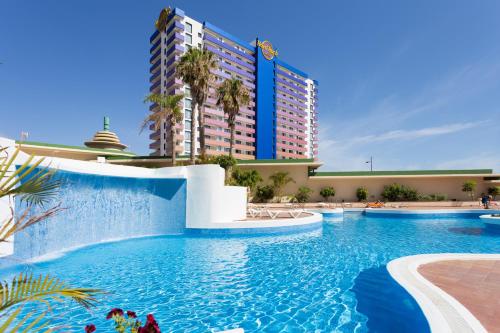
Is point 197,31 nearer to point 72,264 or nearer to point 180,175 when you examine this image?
point 180,175

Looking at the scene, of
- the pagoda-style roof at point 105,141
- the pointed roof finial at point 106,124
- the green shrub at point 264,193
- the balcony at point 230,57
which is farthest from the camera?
the balcony at point 230,57

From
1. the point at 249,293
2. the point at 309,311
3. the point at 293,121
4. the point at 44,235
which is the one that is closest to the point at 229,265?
the point at 249,293

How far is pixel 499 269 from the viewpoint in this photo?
653cm

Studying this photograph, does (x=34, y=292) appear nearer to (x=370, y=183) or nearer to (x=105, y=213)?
(x=105, y=213)

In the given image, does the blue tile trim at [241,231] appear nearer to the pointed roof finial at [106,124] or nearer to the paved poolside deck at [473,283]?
the paved poolside deck at [473,283]

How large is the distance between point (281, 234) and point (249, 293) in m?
7.79

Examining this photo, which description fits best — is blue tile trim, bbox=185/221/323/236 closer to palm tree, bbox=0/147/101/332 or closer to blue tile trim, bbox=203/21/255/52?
palm tree, bbox=0/147/101/332

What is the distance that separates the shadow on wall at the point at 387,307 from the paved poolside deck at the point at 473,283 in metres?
0.78

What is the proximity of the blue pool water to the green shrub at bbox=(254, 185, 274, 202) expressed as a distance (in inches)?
703

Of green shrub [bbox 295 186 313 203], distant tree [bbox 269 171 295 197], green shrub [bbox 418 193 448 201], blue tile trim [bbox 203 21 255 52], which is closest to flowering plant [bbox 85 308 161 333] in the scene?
distant tree [bbox 269 171 295 197]

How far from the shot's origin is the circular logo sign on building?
6200cm

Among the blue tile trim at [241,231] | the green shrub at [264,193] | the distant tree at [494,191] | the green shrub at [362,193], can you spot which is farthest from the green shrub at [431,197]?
the blue tile trim at [241,231]

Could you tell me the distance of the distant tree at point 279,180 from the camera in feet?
99.4

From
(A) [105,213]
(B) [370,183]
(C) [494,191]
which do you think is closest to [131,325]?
(A) [105,213]
